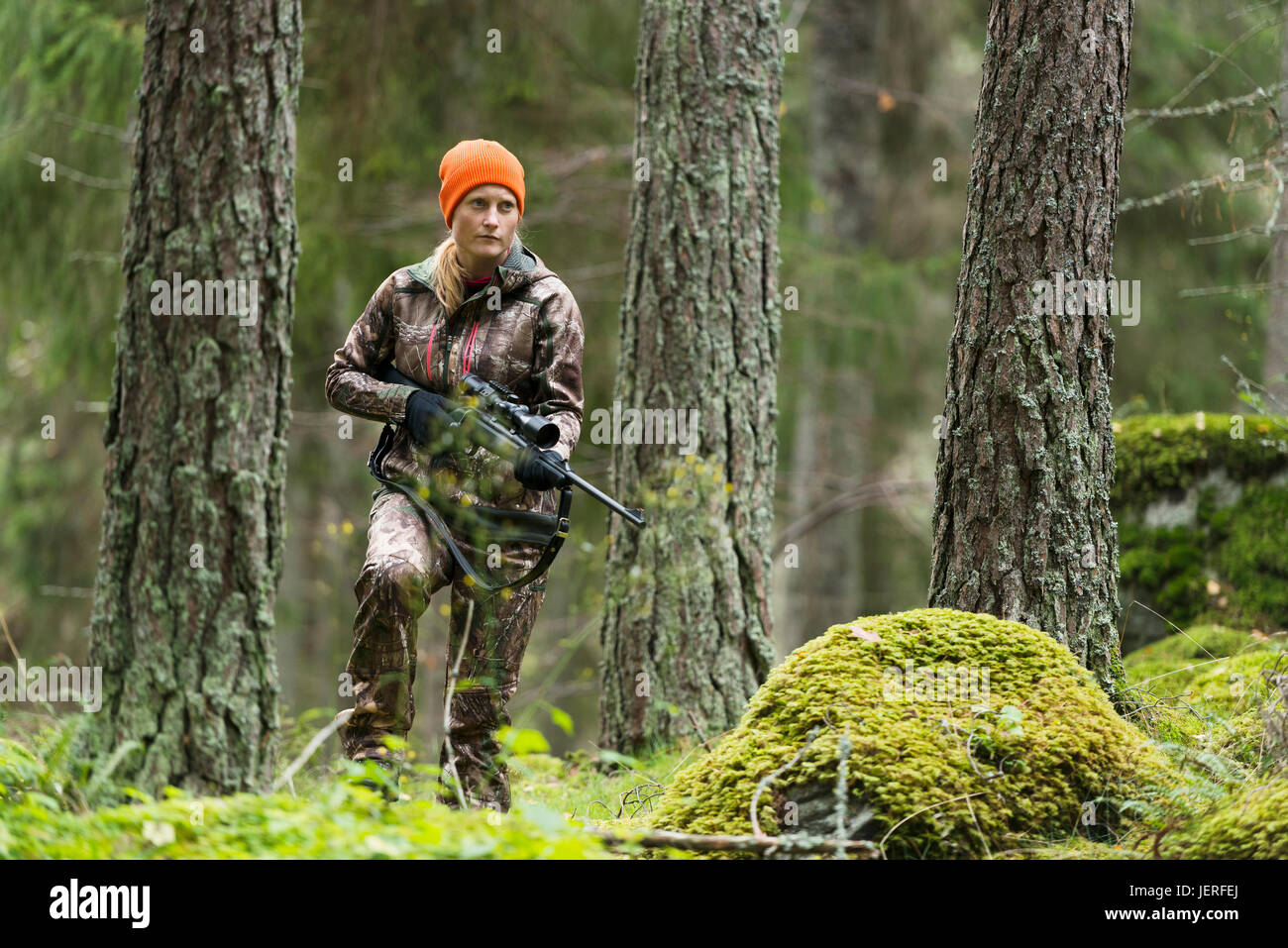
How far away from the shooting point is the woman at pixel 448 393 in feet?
14.2

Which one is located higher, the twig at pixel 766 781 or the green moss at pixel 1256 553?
the green moss at pixel 1256 553

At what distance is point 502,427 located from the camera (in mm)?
4285

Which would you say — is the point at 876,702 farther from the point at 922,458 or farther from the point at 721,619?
the point at 922,458

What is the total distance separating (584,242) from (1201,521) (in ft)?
22.1

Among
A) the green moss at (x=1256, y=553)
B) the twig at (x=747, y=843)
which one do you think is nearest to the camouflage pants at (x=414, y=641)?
the twig at (x=747, y=843)

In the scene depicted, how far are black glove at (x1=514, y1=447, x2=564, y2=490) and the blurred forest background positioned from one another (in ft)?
13.4

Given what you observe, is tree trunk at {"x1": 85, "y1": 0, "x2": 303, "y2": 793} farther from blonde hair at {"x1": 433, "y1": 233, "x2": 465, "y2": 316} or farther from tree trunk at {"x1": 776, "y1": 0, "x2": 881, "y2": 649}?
tree trunk at {"x1": 776, "y1": 0, "x2": 881, "y2": 649}

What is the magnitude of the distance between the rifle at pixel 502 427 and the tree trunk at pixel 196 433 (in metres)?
0.93

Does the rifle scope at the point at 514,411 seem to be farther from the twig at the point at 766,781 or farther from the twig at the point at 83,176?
the twig at the point at 83,176

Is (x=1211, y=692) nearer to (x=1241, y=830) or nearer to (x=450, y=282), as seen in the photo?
(x=1241, y=830)

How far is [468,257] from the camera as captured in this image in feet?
15.0

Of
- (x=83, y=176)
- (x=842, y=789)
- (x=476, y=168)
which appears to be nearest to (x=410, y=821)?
Result: (x=842, y=789)

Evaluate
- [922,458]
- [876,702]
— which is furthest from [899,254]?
[876,702]
